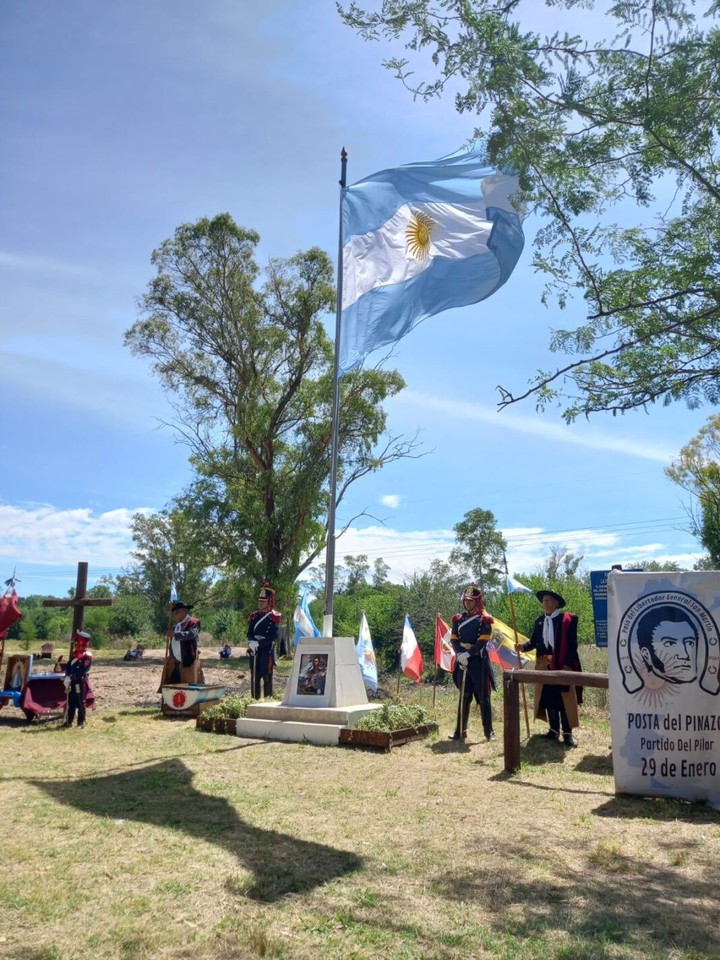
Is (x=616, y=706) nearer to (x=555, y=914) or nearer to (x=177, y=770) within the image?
(x=555, y=914)

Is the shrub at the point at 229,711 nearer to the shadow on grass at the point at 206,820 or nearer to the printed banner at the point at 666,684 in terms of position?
the shadow on grass at the point at 206,820

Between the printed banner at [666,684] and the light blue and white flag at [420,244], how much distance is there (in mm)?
4533

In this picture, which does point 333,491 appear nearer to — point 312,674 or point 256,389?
point 312,674

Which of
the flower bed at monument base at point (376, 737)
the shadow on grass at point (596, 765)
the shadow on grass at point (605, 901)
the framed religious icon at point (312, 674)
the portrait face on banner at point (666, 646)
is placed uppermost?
the portrait face on banner at point (666, 646)

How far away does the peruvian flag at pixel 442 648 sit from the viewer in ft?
46.5

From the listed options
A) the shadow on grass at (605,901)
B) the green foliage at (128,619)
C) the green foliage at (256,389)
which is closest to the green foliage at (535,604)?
the green foliage at (256,389)

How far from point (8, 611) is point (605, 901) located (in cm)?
1115

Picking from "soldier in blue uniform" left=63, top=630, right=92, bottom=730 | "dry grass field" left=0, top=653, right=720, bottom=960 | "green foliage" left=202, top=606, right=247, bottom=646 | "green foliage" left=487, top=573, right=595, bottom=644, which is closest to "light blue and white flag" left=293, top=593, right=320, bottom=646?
→ "soldier in blue uniform" left=63, top=630, right=92, bottom=730

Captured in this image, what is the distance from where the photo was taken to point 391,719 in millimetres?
10516

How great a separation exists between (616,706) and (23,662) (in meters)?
10.1

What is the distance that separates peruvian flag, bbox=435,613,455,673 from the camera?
14.2m

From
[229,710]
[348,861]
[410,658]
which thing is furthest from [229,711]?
[348,861]

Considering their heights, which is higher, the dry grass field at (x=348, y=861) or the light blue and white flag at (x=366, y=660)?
the light blue and white flag at (x=366, y=660)

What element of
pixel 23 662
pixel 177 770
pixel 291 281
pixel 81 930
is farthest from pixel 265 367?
pixel 81 930
